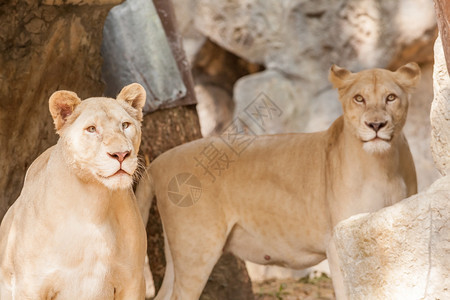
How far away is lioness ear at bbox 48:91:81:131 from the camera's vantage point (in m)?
3.86

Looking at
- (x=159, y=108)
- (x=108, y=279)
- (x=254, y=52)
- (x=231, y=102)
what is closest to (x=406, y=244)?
(x=108, y=279)

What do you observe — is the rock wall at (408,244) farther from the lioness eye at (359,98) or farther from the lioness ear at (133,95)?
the lioness eye at (359,98)

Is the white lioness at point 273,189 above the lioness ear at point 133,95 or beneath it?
beneath

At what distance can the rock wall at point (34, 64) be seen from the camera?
5098mm

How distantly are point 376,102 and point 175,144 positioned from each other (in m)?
2.06

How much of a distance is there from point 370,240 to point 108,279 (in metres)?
1.48

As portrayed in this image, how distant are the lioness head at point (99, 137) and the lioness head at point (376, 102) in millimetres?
1746

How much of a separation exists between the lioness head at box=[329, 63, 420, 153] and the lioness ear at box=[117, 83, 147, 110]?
1.64 m

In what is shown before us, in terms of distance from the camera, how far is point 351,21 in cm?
820

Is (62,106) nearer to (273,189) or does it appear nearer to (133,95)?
(133,95)

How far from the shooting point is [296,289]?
823 centimetres

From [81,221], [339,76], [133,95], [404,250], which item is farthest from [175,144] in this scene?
[404,250]

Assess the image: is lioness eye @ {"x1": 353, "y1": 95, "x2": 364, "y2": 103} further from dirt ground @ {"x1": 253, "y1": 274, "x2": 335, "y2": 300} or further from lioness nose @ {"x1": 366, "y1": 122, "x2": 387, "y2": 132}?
dirt ground @ {"x1": 253, "y1": 274, "x2": 335, "y2": 300}

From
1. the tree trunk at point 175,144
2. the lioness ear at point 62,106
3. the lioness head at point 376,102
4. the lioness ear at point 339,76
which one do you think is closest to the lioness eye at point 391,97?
the lioness head at point 376,102
